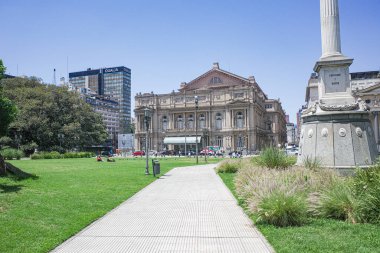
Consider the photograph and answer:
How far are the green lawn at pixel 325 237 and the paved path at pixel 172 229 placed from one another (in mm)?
323

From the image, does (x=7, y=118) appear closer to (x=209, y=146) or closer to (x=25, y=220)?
(x=25, y=220)

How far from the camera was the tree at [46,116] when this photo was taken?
6025cm

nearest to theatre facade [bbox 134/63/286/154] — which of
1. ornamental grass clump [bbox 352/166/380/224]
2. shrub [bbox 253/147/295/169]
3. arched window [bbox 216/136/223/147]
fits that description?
arched window [bbox 216/136/223/147]

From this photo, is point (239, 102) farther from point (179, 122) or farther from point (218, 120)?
point (179, 122)

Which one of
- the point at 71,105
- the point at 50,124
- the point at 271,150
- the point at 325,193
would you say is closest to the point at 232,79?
the point at 71,105

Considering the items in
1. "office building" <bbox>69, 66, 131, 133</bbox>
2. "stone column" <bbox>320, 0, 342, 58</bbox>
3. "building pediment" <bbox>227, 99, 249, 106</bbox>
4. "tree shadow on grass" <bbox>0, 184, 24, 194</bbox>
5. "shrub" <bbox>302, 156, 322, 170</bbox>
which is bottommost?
"tree shadow on grass" <bbox>0, 184, 24, 194</bbox>

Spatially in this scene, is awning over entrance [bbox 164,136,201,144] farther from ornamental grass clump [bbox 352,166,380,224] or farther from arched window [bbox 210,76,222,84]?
ornamental grass clump [bbox 352,166,380,224]

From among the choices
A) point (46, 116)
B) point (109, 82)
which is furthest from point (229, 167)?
point (109, 82)

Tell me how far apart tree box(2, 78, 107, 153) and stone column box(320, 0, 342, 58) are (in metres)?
54.0

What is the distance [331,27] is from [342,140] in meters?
5.97

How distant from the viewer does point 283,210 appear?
7.82 metres

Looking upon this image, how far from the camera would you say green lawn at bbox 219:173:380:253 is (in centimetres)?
614

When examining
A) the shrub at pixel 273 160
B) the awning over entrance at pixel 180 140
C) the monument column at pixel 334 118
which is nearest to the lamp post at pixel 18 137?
the awning over entrance at pixel 180 140

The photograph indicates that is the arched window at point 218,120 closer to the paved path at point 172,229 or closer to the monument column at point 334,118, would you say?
the monument column at point 334,118
